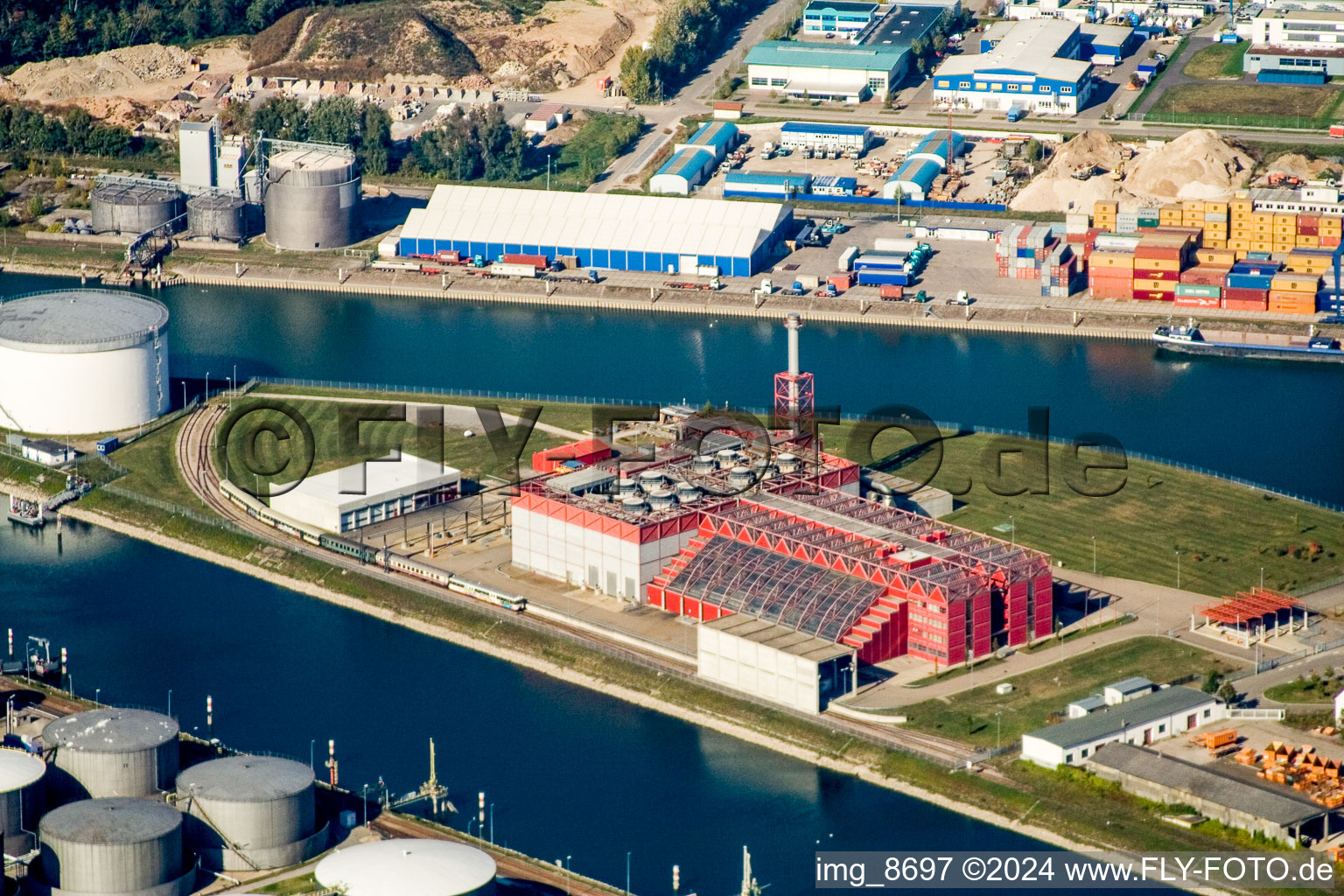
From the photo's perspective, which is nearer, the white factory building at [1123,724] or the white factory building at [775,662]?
the white factory building at [1123,724]

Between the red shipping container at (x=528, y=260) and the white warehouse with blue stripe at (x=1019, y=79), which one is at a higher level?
the white warehouse with blue stripe at (x=1019, y=79)

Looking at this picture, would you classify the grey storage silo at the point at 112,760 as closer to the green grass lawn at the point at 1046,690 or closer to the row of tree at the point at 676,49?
the green grass lawn at the point at 1046,690

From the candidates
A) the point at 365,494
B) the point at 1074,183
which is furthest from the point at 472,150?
the point at 365,494

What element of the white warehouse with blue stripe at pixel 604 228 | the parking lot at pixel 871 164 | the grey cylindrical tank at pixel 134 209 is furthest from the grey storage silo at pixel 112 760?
the parking lot at pixel 871 164

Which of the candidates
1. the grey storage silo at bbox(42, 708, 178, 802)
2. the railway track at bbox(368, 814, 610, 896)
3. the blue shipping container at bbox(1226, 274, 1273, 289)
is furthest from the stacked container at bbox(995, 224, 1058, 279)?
the grey storage silo at bbox(42, 708, 178, 802)

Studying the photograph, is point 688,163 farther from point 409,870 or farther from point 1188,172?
point 409,870

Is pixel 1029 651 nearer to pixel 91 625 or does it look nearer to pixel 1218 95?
pixel 91 625

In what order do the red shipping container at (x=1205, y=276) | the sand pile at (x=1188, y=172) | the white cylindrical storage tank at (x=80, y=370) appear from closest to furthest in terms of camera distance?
Answer: 1. the white cylindrical storage tank at (x=80, y=370)
2. the red shipping container at (x=1205, y=276)
3. the sand pile at (x=1188, y=172)

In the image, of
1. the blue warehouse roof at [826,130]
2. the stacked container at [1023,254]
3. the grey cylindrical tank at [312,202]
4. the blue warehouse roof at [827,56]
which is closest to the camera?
the stacked container at [1023,254]
